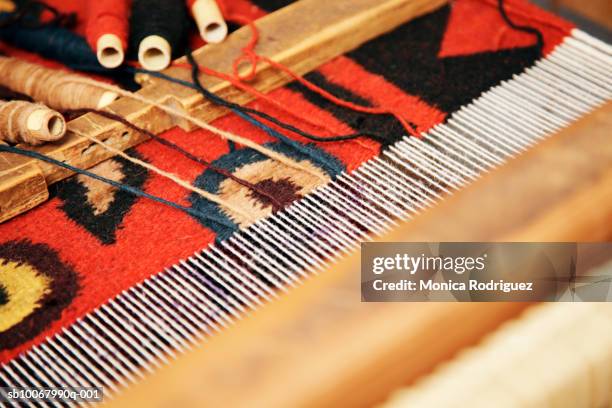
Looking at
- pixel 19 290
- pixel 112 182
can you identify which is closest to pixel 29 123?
pixel 112 182

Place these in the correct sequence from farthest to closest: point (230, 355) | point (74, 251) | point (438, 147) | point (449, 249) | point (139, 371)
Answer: point (438, 147) → point (74, 251) → point (139, 371) → point (449, 249) → point (230, 355)

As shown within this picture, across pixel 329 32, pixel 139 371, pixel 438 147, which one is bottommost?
pixel 139 371

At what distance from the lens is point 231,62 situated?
4.96ft

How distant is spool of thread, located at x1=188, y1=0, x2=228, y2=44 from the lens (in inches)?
62.2

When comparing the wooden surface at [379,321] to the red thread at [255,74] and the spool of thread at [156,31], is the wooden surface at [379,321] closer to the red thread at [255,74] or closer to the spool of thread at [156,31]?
the red thread at [255,74]

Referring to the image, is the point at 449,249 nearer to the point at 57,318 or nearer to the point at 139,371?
the point at 139,371

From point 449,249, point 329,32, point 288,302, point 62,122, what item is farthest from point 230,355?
point 329,32

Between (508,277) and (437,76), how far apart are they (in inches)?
35.1

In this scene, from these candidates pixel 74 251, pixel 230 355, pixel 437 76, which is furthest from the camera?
pixel 437 76

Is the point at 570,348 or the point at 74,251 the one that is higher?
the point at 570,348

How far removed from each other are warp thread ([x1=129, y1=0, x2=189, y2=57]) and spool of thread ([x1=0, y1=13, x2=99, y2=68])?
0.37 ft

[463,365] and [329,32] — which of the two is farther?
[329,32]

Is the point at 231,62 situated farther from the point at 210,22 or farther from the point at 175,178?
the point at 175,178

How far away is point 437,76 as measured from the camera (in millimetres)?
1579
